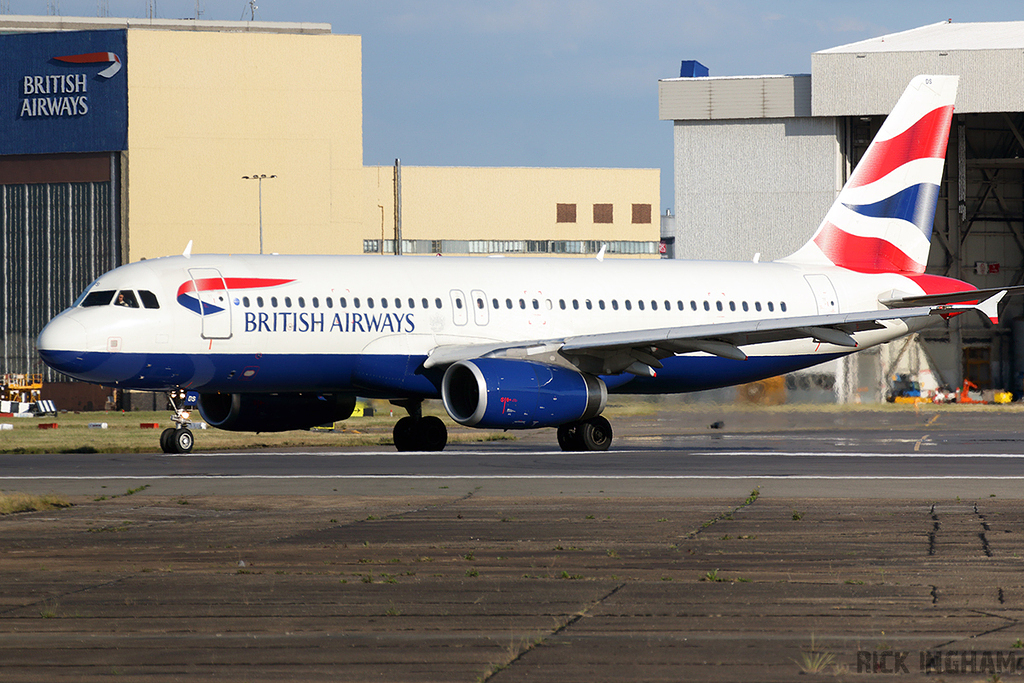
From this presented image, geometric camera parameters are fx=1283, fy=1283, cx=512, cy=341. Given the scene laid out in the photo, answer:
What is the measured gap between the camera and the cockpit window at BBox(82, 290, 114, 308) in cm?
2511

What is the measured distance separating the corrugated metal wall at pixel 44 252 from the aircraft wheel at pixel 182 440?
53.3 meters

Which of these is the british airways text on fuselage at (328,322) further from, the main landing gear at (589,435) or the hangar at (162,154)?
the hangar at (162,154)

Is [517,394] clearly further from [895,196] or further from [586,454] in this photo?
[895,196]

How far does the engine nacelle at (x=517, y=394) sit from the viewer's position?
2419 centimetres

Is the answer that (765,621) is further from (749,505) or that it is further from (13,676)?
(749,505)

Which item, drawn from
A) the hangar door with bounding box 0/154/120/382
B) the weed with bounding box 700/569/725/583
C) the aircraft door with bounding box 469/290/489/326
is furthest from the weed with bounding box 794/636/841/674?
the hangar door with bounding box 0/154/120/382

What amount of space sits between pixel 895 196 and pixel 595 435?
40.4 ft

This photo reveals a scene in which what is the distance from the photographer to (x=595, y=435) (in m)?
27.3

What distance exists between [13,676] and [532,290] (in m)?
21.5

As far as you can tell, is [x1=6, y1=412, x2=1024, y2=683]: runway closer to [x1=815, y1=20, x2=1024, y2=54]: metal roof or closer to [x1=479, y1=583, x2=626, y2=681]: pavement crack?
[x1=479, y1=583, x2=626, y2=681]: pavement crack

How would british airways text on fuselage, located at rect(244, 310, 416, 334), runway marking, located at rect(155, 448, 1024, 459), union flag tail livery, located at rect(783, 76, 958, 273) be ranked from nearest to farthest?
runway marking, located at rect(155, 448, 1024, 459) < british airways text on fuselage, located at rect(244, 310, 416, 334) < union flag tail livery, located at rect(783, 76, 958, 273)

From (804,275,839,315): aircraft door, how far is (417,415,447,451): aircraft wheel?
998cm

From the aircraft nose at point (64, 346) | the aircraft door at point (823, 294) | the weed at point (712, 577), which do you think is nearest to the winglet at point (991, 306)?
the aircraft door at point (823, 294)

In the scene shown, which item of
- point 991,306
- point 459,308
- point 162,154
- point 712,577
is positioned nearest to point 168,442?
point 459,308
